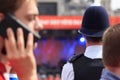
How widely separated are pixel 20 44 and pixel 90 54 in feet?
5.58

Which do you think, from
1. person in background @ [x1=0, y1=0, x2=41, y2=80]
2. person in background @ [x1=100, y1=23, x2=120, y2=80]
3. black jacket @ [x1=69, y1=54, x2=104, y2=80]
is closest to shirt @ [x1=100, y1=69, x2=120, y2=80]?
person in background @ [x1=100, y1=23, x2=120, y2=80]

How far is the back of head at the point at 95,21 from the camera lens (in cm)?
346

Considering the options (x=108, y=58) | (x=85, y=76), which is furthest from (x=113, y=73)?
(x=85, y=76)

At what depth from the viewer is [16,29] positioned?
1.70m

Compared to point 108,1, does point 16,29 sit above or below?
above

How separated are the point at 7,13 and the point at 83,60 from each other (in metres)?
1.63

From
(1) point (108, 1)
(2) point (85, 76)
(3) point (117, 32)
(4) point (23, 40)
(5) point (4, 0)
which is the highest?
(5) point (4, 0)

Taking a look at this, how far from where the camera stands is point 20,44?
167cm

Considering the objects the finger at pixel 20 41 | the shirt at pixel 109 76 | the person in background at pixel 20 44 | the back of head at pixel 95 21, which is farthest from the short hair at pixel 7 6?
the back of head at pixel 95 21

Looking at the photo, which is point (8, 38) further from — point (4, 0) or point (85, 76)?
point (85, 76)

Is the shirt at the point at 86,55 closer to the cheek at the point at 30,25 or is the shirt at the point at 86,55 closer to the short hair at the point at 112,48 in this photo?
the short hair at the point at 112,48

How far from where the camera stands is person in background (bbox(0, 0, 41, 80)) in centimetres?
168

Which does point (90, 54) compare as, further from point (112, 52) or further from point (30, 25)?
point (30, 25)

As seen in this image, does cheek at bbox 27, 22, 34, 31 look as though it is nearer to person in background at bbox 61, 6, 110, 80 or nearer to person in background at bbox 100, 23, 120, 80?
person in background at bbox 100, 23, 120, 80
